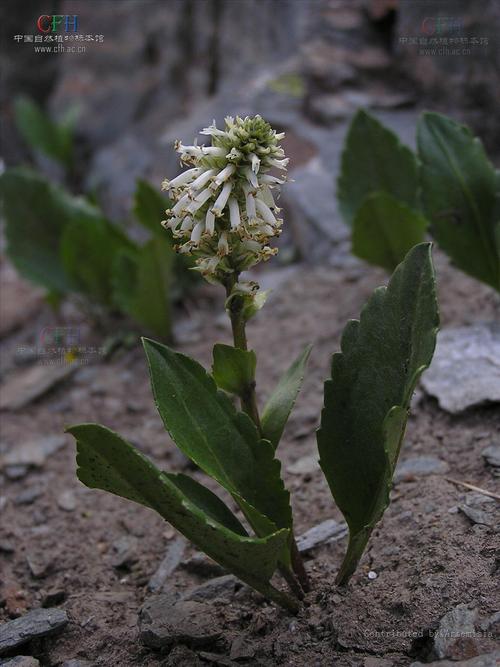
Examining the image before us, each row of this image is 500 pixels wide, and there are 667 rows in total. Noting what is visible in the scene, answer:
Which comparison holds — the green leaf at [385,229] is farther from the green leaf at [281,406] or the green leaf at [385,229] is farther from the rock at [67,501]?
the rock at [67,501]

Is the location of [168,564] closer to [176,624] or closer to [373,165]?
[176,624]

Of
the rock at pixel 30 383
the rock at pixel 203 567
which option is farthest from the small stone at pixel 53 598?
the rock at pixel 30 383

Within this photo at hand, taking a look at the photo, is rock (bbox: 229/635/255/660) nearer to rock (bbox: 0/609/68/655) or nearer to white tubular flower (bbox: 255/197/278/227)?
rock (bbox: 0/609/68/655)

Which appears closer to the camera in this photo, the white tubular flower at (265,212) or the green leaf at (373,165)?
the white tubular flower at (265,212)

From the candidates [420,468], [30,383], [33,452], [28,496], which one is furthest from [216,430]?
[30,383]

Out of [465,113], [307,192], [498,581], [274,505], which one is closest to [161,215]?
[307,192]

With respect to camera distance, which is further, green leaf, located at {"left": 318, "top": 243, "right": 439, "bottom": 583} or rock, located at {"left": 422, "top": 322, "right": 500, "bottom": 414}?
rock, located at {"left": 422, "top": 322, "right": 500, "bottom": 414}

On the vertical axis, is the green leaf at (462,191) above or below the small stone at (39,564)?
above

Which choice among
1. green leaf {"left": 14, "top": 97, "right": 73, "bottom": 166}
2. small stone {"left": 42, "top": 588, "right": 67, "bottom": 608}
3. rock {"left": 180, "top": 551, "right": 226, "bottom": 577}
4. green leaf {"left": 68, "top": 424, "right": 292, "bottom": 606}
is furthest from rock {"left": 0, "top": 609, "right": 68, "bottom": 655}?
green leaf {"left": 14, "top": 97, "right": 73, "bottom": 166}
